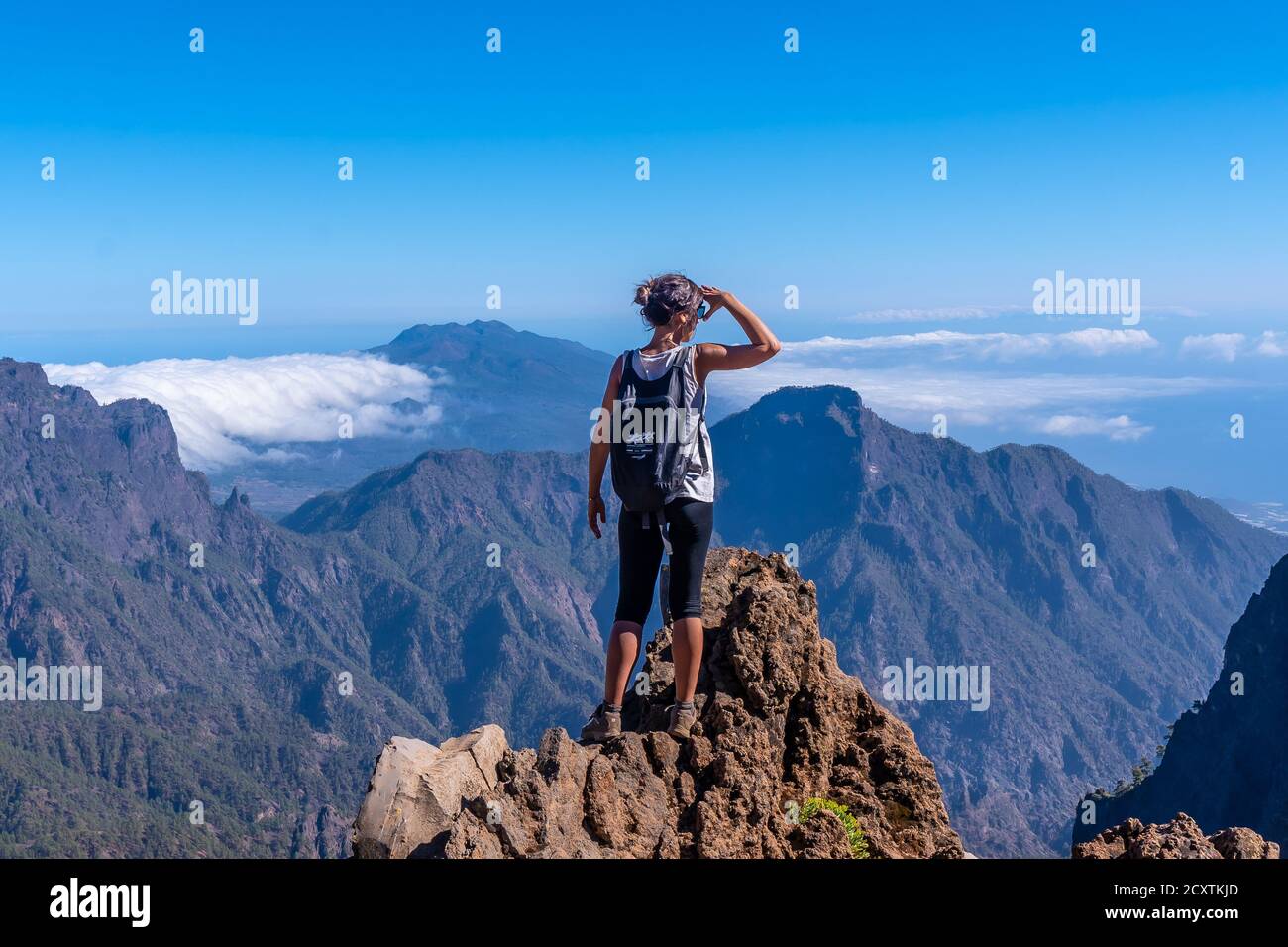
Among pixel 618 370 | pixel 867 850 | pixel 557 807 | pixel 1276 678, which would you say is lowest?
pixel 1276 678

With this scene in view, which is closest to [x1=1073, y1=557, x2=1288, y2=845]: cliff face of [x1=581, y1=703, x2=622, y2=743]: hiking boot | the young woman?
[x1=581, y1=703, x2=622, y2=743]: hiking boot

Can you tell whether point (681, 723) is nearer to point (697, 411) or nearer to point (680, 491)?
point (680, 491)

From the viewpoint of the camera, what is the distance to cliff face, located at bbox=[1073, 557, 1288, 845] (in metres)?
151

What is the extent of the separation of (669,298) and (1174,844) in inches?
270

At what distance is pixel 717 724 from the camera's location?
1260 centimetres

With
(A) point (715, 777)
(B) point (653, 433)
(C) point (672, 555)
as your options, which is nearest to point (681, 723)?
(A) point (715, 777)

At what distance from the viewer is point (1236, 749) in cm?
16125

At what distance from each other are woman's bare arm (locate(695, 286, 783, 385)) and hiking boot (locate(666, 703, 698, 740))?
3494 mm

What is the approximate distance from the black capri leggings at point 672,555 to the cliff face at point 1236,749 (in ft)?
444

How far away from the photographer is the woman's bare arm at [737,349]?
11.5 metres

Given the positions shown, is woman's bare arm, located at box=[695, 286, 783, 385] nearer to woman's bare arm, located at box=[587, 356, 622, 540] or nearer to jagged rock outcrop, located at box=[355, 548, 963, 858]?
woman's bare arm, located at box=[587, 356, 622, 540]
